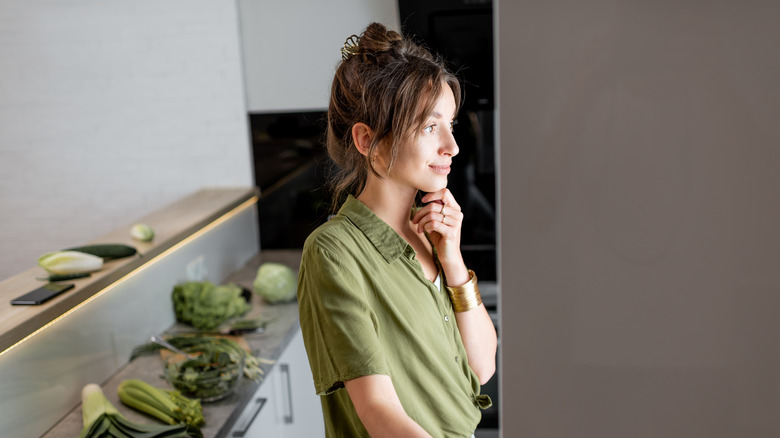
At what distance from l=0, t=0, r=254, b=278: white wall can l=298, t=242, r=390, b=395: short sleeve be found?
2.00 m

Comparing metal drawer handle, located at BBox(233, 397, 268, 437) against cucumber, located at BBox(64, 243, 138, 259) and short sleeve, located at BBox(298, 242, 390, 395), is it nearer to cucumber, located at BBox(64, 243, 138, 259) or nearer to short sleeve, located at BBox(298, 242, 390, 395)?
cucumber, located at BBox(64, 243, 138, 259)

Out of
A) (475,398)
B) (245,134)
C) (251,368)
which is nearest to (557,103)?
(475,398)

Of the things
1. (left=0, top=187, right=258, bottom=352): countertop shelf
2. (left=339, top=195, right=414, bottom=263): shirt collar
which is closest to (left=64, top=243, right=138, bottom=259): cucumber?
(left=0, top=187, right=258, bottom=352): countertop shelf

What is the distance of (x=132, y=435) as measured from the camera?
125cm

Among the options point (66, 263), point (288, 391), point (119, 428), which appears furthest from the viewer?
point (288, 391)

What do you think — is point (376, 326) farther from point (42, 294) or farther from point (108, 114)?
point (108, 114)

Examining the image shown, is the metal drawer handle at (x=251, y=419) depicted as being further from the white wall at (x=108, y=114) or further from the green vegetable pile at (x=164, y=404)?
the white wall at (x=108, y=114)

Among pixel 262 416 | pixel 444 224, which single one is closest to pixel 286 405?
pixel 262 416

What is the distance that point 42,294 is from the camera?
4.63 feet

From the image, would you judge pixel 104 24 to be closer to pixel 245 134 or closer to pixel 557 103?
pixel 245 134

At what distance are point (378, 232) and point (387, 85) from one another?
181 millimetres

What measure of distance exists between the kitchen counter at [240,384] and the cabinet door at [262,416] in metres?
0.04

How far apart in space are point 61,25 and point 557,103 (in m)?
2.43

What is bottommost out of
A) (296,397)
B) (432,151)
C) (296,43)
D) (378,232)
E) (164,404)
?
(296,397)
